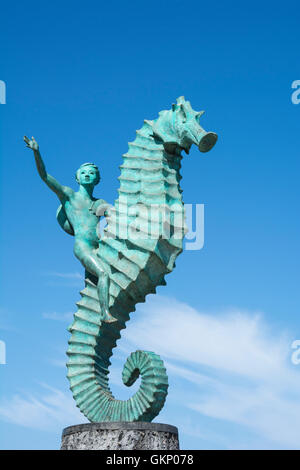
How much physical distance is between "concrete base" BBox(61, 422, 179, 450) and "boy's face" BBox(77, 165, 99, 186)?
3.69m

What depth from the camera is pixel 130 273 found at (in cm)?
960

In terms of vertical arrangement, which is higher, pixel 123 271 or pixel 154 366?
pixel 123 271

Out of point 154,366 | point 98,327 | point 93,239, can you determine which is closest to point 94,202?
point 93,239

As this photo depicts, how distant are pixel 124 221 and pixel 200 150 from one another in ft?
4.92

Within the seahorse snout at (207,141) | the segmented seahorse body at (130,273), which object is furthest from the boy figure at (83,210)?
the seahorse snout at (207,141)

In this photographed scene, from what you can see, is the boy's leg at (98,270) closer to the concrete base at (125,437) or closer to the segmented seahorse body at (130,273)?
the segmented seahorse body at (130,273)

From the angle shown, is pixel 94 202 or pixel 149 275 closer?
pixel 149 275

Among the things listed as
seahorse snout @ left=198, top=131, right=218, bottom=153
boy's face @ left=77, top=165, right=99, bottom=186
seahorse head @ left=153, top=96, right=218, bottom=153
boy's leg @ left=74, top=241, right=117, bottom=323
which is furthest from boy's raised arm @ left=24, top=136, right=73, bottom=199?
seahorse snout @ left=198, top=131, right=218, bottom=153

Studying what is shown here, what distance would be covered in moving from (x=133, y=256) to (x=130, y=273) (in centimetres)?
24

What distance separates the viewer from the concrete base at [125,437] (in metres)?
8.63

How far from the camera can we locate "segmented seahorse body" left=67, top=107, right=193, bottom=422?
9.34 metres
